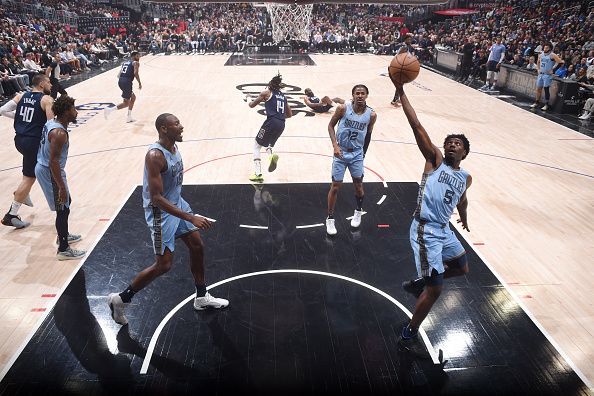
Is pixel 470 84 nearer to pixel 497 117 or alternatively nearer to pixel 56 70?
pixel 497 117

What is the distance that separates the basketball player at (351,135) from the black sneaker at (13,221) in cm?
390

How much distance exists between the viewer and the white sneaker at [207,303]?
13.7 feet

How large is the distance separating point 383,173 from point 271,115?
223 cm

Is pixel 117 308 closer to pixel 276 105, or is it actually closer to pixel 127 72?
pixel 276 105

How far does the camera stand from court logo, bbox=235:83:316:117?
12.0 metres

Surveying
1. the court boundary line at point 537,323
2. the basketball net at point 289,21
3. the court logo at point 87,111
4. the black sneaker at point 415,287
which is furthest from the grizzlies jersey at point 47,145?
the basketball net at point 289,21

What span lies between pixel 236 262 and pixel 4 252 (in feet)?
8.88

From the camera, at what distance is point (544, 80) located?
12.5 metres

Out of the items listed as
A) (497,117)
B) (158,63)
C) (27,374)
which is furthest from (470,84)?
(27,374)

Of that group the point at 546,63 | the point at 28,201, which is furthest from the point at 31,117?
the point at 546,63

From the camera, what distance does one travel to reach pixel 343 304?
4348 millimetres

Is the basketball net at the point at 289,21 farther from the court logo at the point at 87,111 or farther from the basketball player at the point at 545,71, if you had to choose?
the basketball player at the point at 545,71

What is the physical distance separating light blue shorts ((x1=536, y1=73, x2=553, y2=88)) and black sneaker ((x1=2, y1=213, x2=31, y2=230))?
1279 centimetres

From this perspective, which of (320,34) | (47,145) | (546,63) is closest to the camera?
(47,145)
